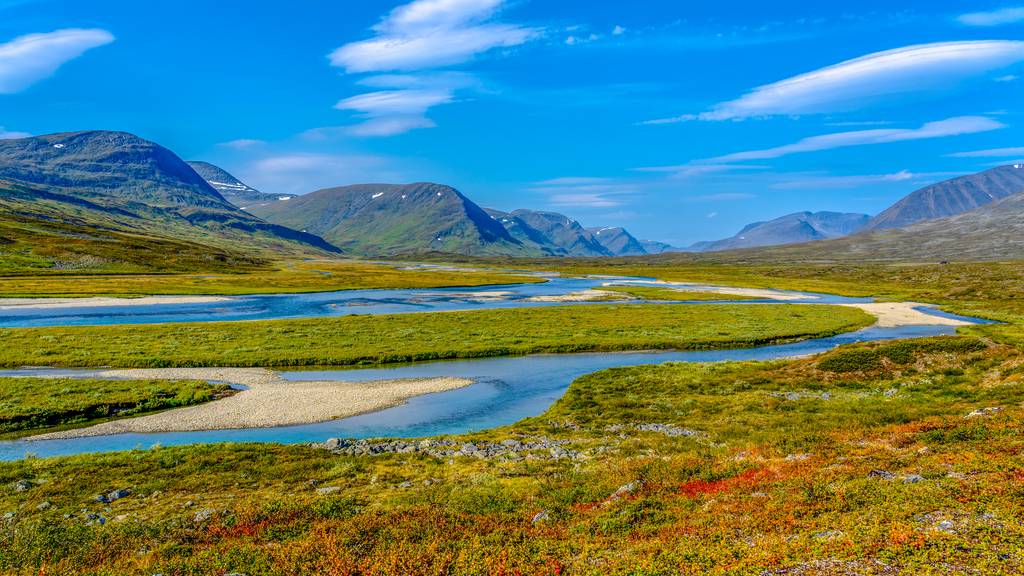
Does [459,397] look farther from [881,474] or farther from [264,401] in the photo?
[881,474]

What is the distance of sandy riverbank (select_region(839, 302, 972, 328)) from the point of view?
80.2 metres

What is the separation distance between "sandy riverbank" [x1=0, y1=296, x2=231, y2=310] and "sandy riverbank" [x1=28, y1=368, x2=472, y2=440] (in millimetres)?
63881

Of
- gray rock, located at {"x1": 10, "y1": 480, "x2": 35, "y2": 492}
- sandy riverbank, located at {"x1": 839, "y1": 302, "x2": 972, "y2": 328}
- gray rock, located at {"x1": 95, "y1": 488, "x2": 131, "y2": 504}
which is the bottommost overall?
gray rock, located at {"x1": 95, "y1": 488, "x2": 131, "y2": 504}

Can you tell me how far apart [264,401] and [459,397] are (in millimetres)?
15085

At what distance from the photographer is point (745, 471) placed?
21500mm

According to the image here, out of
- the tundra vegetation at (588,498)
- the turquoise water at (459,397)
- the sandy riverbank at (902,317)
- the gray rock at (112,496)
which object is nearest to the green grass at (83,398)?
the turquoise water at (459,397)

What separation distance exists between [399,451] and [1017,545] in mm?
24534

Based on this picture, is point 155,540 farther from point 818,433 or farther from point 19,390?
point 19,390

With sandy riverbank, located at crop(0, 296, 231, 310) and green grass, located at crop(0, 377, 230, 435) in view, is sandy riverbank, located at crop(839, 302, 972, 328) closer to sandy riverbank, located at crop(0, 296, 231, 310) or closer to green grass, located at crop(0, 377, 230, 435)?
green grass, located at crop(0, 377, 230, 435)

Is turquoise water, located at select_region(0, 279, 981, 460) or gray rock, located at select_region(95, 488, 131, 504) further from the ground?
gray rock, located at select_region(95, 488, 131, 504)

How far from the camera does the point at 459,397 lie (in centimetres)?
4278

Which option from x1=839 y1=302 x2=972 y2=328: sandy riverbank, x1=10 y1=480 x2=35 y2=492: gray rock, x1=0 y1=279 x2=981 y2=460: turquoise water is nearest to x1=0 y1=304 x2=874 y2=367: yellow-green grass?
x1=0 y1=279 x2=981 y2=460: turquoise water

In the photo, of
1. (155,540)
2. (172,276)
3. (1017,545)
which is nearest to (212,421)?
(155,540)

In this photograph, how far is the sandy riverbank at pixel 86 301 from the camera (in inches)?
3706
